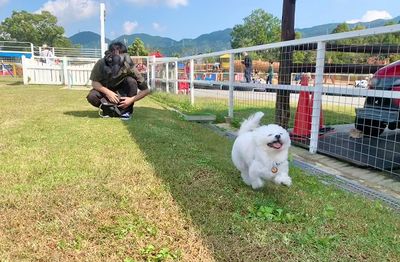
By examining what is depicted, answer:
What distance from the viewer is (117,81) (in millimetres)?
6457

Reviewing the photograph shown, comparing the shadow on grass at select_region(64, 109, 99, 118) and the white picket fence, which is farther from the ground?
the white picket fence

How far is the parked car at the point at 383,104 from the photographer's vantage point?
418 centimetres

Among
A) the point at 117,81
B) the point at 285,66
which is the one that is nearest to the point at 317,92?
the point at 285,66

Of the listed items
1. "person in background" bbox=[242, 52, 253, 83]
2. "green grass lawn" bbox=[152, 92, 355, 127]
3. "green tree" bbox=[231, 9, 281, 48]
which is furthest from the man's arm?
"green tree" bbox=[231, 9, 281, 48]

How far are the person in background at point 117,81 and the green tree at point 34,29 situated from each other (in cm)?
8611

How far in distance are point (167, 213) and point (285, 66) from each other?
3.72m

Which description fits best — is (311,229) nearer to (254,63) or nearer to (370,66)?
(370,66)

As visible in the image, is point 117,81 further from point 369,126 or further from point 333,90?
point 369,126

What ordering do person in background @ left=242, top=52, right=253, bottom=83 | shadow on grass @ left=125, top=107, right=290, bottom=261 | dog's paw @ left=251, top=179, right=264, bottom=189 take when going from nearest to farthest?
1. shadow on grass @ left=125, top=107, right=290, bottom=261
2. dog's paw @ left=251, top=179, right=264, bottom=189
3. person in background @ left=242, top=52, right=253, bottom=83

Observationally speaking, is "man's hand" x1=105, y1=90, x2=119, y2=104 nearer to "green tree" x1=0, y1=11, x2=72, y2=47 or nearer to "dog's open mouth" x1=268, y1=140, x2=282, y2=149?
"dog's open mouth" x1=268, y1=140, x2=282, y2=149

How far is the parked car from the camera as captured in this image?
13.7ft

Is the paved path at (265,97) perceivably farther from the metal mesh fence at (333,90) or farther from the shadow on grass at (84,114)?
the shadow on grass at (84,114)

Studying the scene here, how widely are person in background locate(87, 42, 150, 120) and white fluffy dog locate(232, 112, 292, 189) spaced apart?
150 inches

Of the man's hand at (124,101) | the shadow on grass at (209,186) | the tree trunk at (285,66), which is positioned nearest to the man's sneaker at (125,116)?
the man's hand at (124,101)
